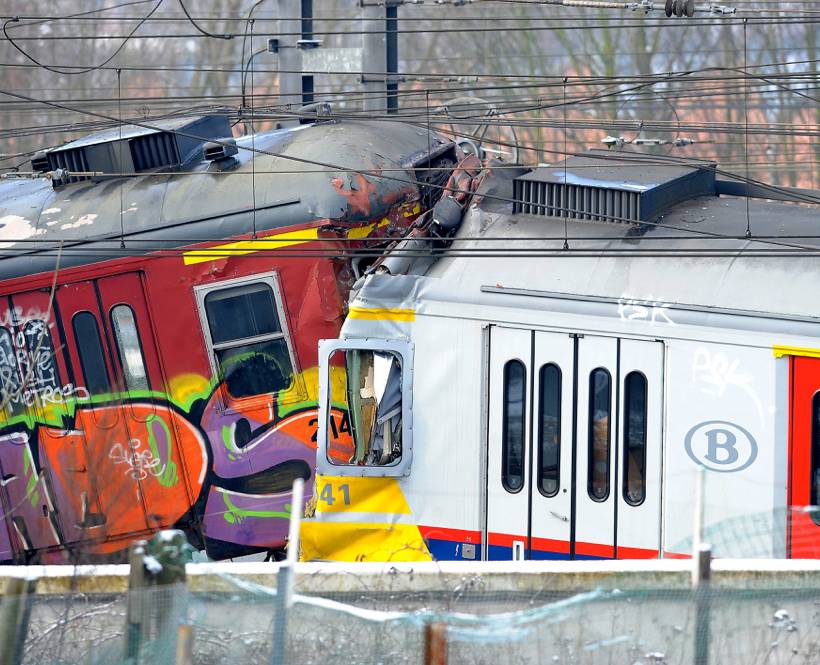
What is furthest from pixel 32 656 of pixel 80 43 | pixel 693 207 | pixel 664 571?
pixel 80 43

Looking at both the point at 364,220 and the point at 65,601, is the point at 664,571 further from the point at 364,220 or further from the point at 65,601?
the point at 364,220

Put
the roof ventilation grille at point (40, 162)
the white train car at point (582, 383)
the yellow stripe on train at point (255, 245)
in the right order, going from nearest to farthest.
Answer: the white train car at point (582, 383) → the yellow stripe on train at point (255, 245) → the roof ventilation grille at point (40, 162)

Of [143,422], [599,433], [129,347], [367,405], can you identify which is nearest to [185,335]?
[129,347]

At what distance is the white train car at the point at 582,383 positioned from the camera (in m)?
7.52

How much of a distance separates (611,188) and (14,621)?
4.90 meters

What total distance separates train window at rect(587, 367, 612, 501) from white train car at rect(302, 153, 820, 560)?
0.01 metres

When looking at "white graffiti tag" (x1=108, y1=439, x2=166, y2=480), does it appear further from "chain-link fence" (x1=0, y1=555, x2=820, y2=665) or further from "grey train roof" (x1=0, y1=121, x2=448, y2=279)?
"chain-link fence" (x1=0, y1=555, x2=820, y2=665)

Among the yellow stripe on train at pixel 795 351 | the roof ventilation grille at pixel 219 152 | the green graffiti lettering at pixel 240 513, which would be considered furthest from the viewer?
the roof ventilation grille at pixel 219 152

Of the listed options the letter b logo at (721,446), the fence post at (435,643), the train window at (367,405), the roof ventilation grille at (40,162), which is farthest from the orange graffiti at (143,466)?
the fence post at (435,643)

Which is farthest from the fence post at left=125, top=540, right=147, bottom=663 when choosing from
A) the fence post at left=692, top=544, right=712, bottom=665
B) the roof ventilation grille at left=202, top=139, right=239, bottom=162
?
the roof ventilation grille at left=202, top=139, right=239, bottom=162

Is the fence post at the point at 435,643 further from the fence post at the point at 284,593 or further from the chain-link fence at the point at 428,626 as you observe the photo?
the fence post at the point at 284,593

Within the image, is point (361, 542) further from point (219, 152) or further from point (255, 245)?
point (219, 152)

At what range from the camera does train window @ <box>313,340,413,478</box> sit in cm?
858

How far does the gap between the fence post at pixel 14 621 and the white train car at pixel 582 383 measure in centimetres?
297
